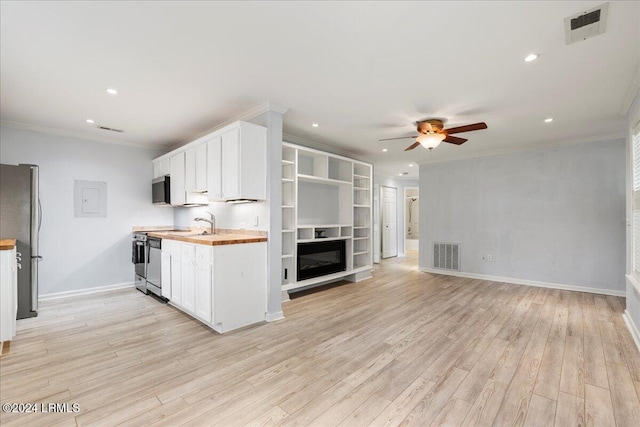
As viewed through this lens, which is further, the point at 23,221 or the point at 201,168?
the point at 201,168

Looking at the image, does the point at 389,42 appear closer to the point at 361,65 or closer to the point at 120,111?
the point at 361,65

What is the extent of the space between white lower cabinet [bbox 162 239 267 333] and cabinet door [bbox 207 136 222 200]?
2.42ft

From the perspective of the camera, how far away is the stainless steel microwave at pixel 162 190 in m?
4.94

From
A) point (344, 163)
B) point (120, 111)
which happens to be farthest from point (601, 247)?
point (120, 111)

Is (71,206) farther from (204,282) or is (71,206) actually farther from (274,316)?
(274,316)

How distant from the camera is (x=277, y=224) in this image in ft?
12.0

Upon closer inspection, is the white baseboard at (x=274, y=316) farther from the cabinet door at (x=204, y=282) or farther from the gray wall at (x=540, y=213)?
the gray wall at (x=540, y=213)

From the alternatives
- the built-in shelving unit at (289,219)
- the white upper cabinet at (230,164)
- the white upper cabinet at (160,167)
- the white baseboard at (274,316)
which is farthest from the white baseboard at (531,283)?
the white upper cabinet at (160,167)

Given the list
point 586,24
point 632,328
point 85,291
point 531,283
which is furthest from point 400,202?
point 85,291

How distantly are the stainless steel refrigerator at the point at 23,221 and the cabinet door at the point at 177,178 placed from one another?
5.33 ft

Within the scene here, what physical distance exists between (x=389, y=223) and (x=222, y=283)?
268 inches

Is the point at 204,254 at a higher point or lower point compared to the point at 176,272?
higher

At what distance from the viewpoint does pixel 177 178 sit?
4.65 metres

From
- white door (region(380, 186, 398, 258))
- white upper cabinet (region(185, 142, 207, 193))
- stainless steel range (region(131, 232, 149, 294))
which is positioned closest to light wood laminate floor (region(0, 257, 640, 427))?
stainless steel range (region(131, 232, 149, 294))
